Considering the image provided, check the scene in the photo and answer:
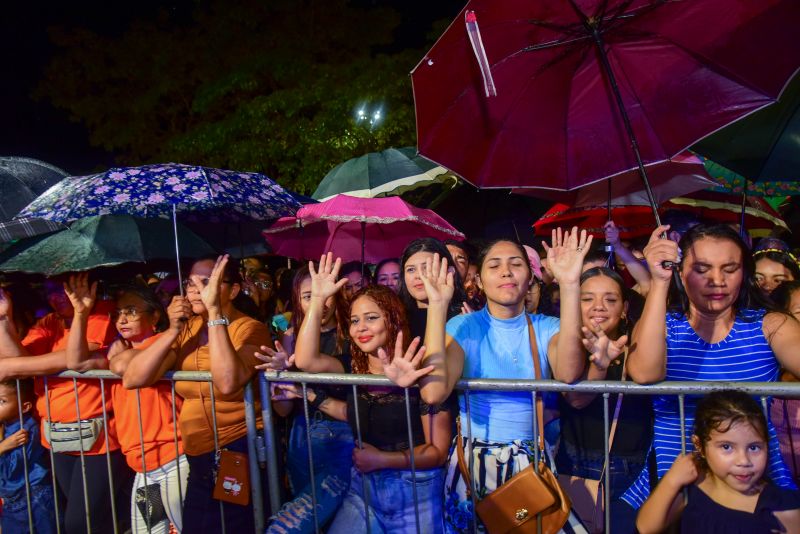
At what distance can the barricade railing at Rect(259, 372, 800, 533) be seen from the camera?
2664 millimetres

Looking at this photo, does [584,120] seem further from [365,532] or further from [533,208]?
[533,208]

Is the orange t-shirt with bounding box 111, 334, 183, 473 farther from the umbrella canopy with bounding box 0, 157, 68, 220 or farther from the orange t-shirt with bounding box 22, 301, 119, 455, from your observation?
the umbrella canopy with bounding box 0, 157, 68, 220

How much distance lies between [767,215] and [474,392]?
4.35 meters

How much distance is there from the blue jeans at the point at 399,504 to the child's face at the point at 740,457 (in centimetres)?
135

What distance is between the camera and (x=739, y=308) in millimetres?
2982

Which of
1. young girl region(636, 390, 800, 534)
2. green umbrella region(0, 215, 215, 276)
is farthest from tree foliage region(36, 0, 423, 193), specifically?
A: young girl region(636, 390, 800, 534)

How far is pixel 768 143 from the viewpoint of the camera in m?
4.12

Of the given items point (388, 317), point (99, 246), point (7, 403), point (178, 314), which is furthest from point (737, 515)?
point (7, 403)

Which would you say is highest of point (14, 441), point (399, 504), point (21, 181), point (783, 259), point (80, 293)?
point (21, 181)

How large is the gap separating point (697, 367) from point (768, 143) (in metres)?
2.06

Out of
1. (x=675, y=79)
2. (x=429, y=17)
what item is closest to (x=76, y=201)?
(x=675, y=79)

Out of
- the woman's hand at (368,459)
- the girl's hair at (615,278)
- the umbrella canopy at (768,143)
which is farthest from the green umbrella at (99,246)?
the umbrella canopy at (768,143)

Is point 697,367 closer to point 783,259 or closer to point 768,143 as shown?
point 768,143

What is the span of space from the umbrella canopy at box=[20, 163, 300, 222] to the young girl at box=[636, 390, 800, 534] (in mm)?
2743
